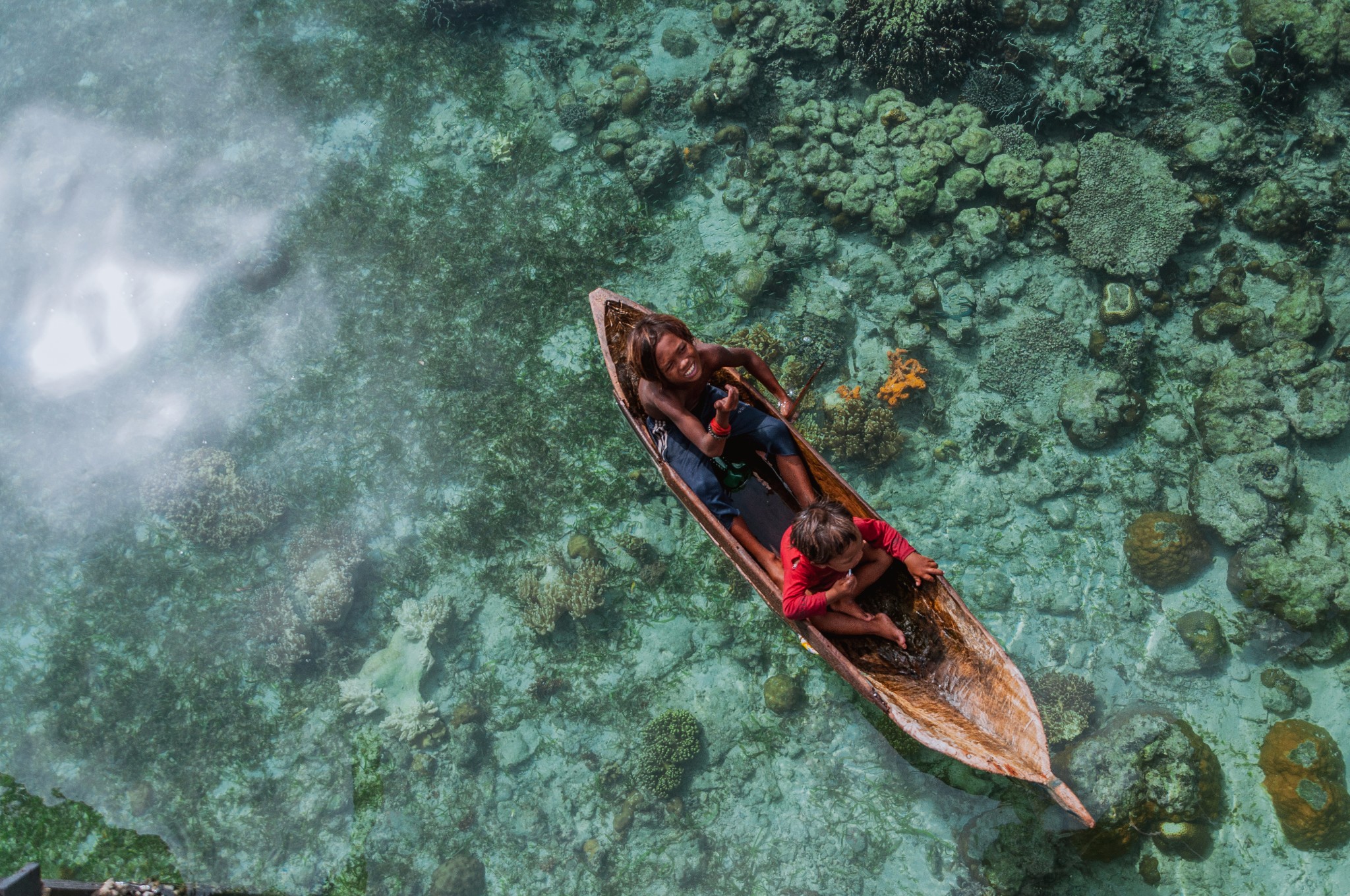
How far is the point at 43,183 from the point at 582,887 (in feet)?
37.6

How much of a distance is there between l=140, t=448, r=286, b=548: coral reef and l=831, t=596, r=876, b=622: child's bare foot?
6275mm

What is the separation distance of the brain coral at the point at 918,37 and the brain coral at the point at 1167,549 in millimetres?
5394

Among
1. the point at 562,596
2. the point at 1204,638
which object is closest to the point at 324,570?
the point at 562,596

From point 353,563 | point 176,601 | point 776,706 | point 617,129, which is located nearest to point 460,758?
point 353,563

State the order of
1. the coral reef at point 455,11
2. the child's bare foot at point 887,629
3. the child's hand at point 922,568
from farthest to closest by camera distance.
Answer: the coral reef at point 455,11
the child's bare foot at point 887,629
the child's hand at point 922,568

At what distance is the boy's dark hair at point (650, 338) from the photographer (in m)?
4.55

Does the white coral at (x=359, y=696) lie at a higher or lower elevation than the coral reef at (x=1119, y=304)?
lower

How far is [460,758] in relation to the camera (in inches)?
270

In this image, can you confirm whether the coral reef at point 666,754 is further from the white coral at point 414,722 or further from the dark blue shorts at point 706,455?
the dark blue shorts at point 706,455

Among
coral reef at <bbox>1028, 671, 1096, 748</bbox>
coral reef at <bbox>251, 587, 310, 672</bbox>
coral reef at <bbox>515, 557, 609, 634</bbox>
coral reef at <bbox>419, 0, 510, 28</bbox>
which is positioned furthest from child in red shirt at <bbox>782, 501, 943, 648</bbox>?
coral reef at <bbox>419, 0, 510, 28</bbox>

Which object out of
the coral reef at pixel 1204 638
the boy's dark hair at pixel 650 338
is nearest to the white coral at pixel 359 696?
the boy's dark hair at pixel 650 338

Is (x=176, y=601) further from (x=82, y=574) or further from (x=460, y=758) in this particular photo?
(x=460, y=758)

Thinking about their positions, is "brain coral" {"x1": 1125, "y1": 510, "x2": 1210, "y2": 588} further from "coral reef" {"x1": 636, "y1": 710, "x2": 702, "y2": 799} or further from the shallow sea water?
"coral reef" {"x1": 636, "y1": 710, "x2": 702, "y2": 799}


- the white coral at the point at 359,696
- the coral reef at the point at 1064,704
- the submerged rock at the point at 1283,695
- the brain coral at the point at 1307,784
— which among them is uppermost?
the white coral at the point at 359,696
